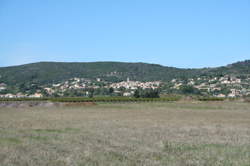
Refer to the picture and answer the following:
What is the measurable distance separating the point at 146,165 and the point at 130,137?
7855 millimetres

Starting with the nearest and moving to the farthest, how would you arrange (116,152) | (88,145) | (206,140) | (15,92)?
1. (116,152)
2. (88,145)
3. (206,140)
4. (15,92)

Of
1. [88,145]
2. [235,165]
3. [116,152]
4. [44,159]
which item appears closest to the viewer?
[235,165]

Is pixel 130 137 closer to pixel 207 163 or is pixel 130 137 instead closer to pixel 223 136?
pixel 223 136

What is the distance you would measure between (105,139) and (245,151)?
6937 mm

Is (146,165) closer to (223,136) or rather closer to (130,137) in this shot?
(130,137)

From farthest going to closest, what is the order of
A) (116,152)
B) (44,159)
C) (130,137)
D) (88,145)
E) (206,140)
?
(130,137), (206,140), (88,145), (116,152), (44,159)

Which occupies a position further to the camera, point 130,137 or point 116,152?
point 130,137

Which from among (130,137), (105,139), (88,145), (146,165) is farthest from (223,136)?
(146,165)

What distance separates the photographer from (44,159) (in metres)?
14.2

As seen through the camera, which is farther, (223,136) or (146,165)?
(223,136)

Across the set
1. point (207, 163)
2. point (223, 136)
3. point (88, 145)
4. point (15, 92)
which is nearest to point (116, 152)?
point (88, 145)

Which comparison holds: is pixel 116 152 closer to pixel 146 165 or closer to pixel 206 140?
pixel 146 165

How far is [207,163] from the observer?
13594 mm

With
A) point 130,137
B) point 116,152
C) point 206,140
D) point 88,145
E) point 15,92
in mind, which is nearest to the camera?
point 116,152
